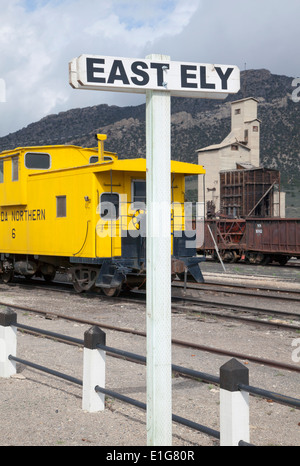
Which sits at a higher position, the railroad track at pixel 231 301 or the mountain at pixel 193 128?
the mountain at pixel 193 128

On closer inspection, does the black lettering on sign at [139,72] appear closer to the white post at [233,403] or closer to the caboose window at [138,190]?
the white post at [233,403]

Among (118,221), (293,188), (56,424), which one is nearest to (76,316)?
(118,221)

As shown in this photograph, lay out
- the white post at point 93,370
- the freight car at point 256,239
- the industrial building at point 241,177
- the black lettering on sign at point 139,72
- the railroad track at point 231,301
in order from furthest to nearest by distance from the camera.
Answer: the industrial building at point 241,177
the freight car at point 256,239
the railroad track at point 231,301
the white post at point 93,370
the black lettering on sign at point 139,72

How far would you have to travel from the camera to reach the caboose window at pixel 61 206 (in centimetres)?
1530

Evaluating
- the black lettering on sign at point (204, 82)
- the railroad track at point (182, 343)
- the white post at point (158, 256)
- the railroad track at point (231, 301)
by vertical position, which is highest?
the black lettering on sign at point (204, 82)

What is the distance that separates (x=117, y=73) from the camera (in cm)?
349

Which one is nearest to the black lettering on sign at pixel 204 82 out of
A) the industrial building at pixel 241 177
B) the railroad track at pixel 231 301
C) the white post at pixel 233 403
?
the white post at pixel 233 403

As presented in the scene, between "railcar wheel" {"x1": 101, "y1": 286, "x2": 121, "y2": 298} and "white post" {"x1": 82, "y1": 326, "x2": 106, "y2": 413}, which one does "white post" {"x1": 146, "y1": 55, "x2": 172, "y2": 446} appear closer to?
"white post" {"x1": 82, "y1": 326, "x2": 106, "y2": 413}

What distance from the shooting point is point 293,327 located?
10.8 m

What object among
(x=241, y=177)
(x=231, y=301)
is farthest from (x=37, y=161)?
(x=241, y=177)

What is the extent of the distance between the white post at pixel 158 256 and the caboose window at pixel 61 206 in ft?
38.8

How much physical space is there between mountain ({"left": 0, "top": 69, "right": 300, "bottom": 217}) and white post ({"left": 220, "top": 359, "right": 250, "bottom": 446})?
6338 cm

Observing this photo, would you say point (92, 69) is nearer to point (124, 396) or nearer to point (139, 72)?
point (139, 72)
